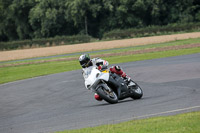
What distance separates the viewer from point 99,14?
75.2 meters

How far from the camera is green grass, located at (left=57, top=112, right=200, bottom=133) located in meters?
7.05

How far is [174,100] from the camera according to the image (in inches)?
430

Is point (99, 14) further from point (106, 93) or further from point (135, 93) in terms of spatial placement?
point (106, 93)

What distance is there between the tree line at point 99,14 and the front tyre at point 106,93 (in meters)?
58.5

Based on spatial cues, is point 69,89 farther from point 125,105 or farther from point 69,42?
point 69,42

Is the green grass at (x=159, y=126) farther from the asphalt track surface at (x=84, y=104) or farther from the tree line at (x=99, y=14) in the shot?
the tree line at (x=99, y=14)

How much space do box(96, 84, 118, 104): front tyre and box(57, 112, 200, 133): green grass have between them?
10.2 ft

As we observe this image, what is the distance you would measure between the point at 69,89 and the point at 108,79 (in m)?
5.48

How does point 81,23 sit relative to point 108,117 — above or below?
below

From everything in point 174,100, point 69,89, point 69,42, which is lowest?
point 69,42

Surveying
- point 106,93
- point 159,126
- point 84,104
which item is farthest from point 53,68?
point 159,126

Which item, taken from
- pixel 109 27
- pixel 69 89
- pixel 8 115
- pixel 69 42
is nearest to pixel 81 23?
pixel 109 27

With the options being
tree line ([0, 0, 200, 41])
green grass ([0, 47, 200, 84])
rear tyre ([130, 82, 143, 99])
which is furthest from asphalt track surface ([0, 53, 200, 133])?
tree line ([0, 0, 200, 41])

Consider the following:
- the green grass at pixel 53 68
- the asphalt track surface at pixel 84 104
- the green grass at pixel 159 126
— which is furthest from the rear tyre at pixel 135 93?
the green grass at pixel 53 68
